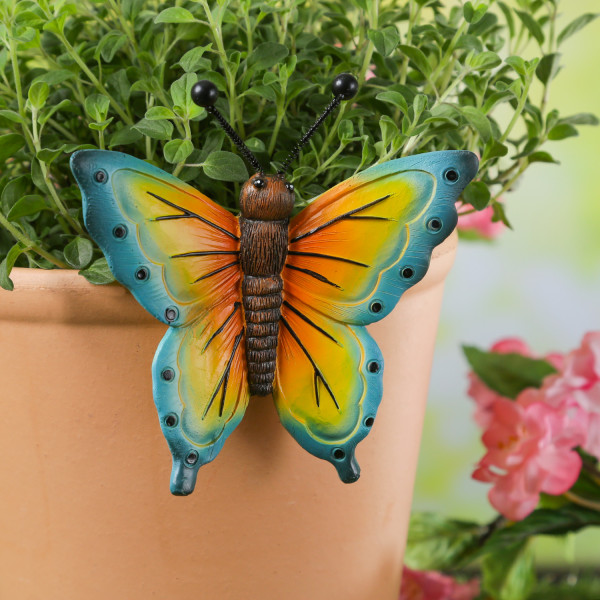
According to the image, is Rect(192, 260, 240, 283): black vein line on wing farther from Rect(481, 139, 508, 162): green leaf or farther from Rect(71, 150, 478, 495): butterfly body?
Rect(481, 139, 508, 162): green leaf

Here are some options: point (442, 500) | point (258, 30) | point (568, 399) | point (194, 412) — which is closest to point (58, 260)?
point (194, 412)

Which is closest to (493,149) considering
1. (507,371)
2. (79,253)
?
(79,253)

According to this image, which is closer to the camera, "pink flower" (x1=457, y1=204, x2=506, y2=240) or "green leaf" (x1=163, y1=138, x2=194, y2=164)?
"green leaf" (x1=163, y1=138, x2=194, y2=164)

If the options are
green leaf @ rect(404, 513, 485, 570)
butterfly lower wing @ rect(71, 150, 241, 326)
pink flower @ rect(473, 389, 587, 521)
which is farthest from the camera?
green leaf @ rect(404, 513, 485, 570)

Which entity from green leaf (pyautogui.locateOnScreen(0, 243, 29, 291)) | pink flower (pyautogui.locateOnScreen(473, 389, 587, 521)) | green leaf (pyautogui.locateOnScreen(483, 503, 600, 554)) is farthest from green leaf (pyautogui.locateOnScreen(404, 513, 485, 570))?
green leaf (pyautogui.locateOnScreen(0, 243, 29, 291))

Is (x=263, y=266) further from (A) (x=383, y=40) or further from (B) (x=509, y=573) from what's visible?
(B) (x=509, y=573)

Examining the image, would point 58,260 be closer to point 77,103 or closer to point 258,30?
point 77,103

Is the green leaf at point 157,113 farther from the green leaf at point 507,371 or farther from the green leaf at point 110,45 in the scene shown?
the green leaf at point 507,371
